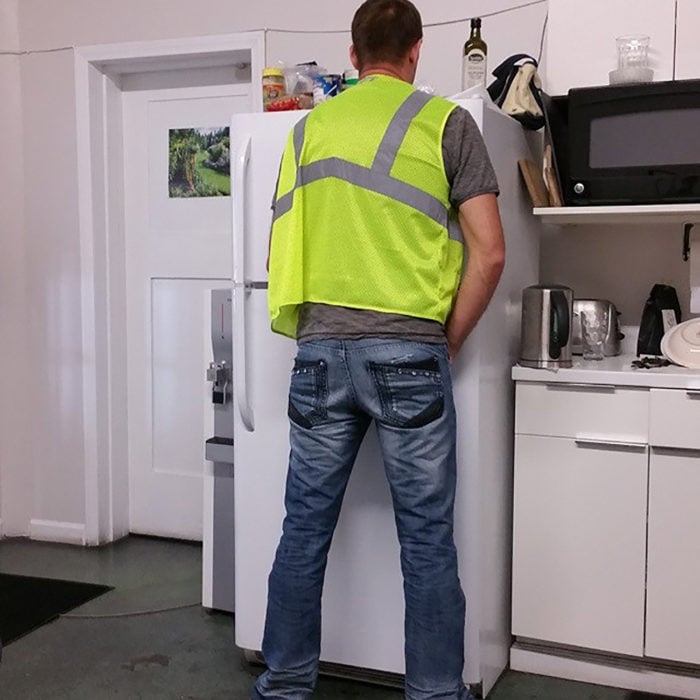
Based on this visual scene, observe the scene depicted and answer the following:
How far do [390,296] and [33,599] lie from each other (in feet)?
6.21

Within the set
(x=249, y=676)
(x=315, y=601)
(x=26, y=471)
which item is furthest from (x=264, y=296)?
(x=26, y=471)

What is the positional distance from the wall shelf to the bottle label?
0.41m

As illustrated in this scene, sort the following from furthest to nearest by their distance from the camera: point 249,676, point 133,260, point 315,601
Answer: point 133,260 → point 249,676 → point 315,601

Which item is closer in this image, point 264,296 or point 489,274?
point 489,274

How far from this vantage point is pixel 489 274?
6.54 ft

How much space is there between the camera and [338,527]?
7.77 ft

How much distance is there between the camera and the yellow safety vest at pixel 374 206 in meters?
1.92

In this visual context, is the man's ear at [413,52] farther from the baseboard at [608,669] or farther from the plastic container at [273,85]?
the baseboard at [608,669]

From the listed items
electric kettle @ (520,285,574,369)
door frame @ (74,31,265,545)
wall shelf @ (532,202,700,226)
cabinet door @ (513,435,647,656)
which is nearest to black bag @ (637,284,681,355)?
wall shelf @ (532,202,700,226)

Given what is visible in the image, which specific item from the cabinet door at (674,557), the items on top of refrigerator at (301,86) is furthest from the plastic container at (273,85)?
the cabinet door at (674,557)

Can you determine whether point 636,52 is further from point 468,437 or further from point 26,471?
point 26,471

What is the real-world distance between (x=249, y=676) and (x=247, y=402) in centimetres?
77

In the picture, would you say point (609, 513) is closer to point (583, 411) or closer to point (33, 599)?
point (583, 411)

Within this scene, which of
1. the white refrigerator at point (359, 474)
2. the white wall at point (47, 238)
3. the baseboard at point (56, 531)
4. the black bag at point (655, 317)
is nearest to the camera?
the white refrigerator at point (359, 474)
